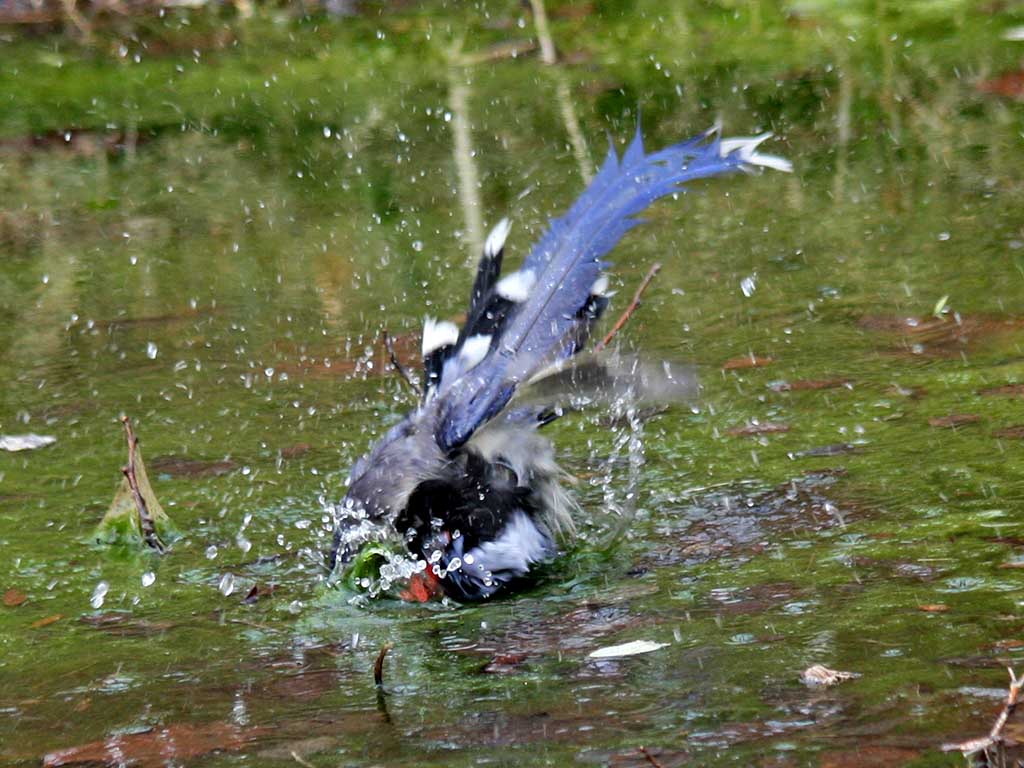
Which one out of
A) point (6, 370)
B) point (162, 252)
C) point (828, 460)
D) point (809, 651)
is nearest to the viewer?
point (809, 651)

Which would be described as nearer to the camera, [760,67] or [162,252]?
[162,252]

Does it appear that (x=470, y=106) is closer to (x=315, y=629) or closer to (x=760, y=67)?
(x=760, y=67)

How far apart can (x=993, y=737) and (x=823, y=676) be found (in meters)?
0.54

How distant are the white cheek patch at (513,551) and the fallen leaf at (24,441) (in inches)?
71.2

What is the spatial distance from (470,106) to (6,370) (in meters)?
4.19

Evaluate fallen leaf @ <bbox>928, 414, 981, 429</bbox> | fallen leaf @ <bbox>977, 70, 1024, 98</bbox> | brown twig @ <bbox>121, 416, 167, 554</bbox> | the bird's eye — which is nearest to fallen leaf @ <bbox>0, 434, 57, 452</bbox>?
brown twig @ <bbox>121, 416, 167, 554</bbox>

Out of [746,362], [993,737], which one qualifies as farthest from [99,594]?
[993,737]

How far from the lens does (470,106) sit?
9.05 m

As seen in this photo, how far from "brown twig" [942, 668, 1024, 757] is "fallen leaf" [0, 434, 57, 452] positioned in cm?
319

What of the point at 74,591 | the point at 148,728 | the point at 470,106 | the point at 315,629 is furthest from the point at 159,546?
the point at 470,106

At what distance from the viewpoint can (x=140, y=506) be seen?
12.3 feet

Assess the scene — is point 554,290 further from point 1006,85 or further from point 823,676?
point 1006,85

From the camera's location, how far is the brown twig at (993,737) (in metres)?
2.02

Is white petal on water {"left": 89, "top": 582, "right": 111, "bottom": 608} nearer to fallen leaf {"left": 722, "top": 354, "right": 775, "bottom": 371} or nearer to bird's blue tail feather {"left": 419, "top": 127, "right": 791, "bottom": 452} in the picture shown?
bird's blue tail feather {"left": 419, "top": 127, "right": 791, "bottom": 452}
